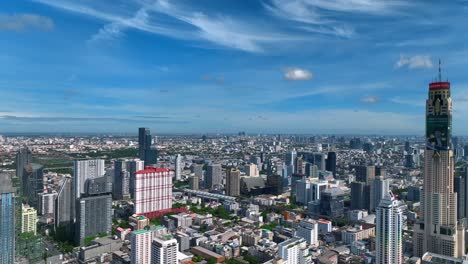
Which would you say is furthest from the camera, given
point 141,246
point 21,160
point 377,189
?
point 377,189

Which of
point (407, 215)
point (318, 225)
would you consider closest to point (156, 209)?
point (318, 225)

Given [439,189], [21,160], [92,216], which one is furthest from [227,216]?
[439,189]

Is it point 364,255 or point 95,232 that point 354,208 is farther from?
point 95,232

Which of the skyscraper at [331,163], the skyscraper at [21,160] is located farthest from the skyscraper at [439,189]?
the skyscraper at [331,163]

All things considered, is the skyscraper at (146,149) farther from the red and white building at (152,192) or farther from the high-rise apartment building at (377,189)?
the high-rise apartment building at (377,189)

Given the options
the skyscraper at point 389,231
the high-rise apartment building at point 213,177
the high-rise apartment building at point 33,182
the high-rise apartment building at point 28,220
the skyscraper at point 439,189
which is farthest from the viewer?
the high-rise apartment building at point 213,177

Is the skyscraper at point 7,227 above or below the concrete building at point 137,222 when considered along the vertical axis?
above

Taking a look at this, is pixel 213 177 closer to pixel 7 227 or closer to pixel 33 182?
pixel 33 182
